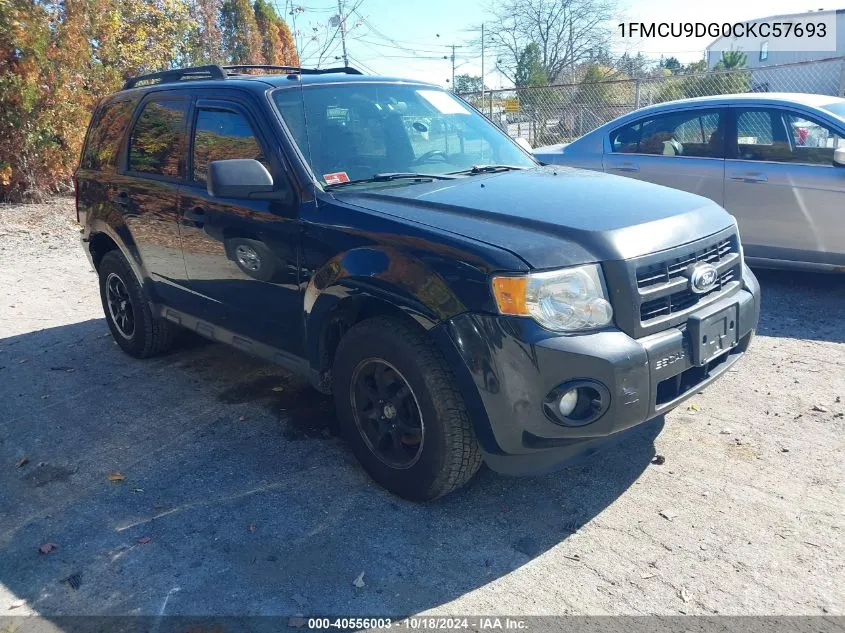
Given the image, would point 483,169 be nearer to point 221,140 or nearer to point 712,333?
point 221,140

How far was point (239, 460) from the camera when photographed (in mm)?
3928

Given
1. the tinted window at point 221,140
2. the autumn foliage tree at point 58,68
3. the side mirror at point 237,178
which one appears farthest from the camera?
the autumn foliage tree at point 58,68

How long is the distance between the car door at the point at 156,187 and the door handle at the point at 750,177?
448 cm

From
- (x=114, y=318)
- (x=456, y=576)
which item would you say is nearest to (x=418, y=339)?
(x=456, y=576)

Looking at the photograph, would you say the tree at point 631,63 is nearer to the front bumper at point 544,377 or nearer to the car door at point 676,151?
the car door at point 676,151

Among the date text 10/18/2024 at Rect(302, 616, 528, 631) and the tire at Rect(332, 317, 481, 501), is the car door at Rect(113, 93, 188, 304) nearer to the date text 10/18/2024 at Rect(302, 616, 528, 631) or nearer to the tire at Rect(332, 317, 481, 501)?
the tire at Rect(332, 317, 481, 501)

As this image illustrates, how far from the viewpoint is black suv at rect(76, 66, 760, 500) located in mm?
2852

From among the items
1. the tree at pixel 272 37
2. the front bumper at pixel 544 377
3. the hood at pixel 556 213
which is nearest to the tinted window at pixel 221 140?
the hood at pixel 556 213

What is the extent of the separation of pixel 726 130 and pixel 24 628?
20.2ft

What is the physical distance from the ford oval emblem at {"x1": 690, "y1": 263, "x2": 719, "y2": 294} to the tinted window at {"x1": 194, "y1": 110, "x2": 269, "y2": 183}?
2.14 metres

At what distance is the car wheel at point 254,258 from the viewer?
3.80m

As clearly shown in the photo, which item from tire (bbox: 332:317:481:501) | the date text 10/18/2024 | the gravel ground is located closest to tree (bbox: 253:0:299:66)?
the gravel ground

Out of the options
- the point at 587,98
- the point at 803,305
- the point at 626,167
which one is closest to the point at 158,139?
the point at 626,167

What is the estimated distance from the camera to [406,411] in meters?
→ 3.29
